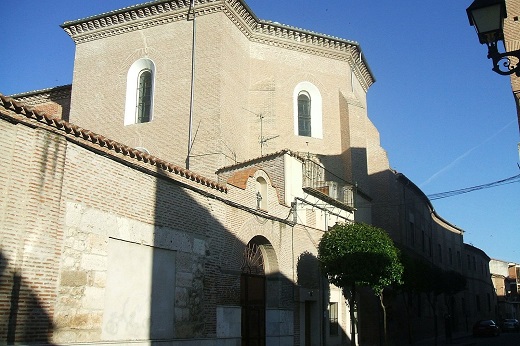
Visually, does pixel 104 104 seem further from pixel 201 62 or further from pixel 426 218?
pixel 426 218

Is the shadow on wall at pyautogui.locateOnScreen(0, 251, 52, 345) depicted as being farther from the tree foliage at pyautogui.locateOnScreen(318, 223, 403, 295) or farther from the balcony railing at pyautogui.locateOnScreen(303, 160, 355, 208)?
the balcony railing at pyautogui.locateOnScreen(303, 160, 355, 208)

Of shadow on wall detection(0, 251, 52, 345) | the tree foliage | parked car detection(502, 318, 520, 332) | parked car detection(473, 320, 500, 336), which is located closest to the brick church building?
shadow on wall detection(0, 251, 52, 345)

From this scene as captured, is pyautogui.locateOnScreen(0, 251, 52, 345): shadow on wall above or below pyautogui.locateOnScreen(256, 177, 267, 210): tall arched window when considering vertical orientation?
below

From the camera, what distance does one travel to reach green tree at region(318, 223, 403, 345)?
14.7 m

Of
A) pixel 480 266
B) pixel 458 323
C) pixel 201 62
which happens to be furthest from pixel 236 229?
pixel 480 266

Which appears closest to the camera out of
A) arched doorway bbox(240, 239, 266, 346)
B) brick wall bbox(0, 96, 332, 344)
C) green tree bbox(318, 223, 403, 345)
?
brick wall bbox(0, 96, 332, 344)

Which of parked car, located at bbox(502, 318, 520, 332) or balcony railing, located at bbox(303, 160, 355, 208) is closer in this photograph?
balcony railing, located at bbox(303, 160, 355, 208)

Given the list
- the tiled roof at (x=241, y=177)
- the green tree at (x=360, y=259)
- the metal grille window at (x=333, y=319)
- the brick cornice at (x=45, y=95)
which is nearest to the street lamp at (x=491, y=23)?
the tiled roof at (x=241, y=177)

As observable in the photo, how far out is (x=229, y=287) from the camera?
41.1 ft

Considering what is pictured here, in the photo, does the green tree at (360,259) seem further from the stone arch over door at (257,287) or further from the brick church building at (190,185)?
the stone arch over door at (257,287)

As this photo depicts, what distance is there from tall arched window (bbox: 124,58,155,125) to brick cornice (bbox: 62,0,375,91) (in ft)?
5.02

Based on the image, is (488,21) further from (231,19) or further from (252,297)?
(231,19)

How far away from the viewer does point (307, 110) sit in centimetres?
2195

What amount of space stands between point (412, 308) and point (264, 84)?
1474cm
